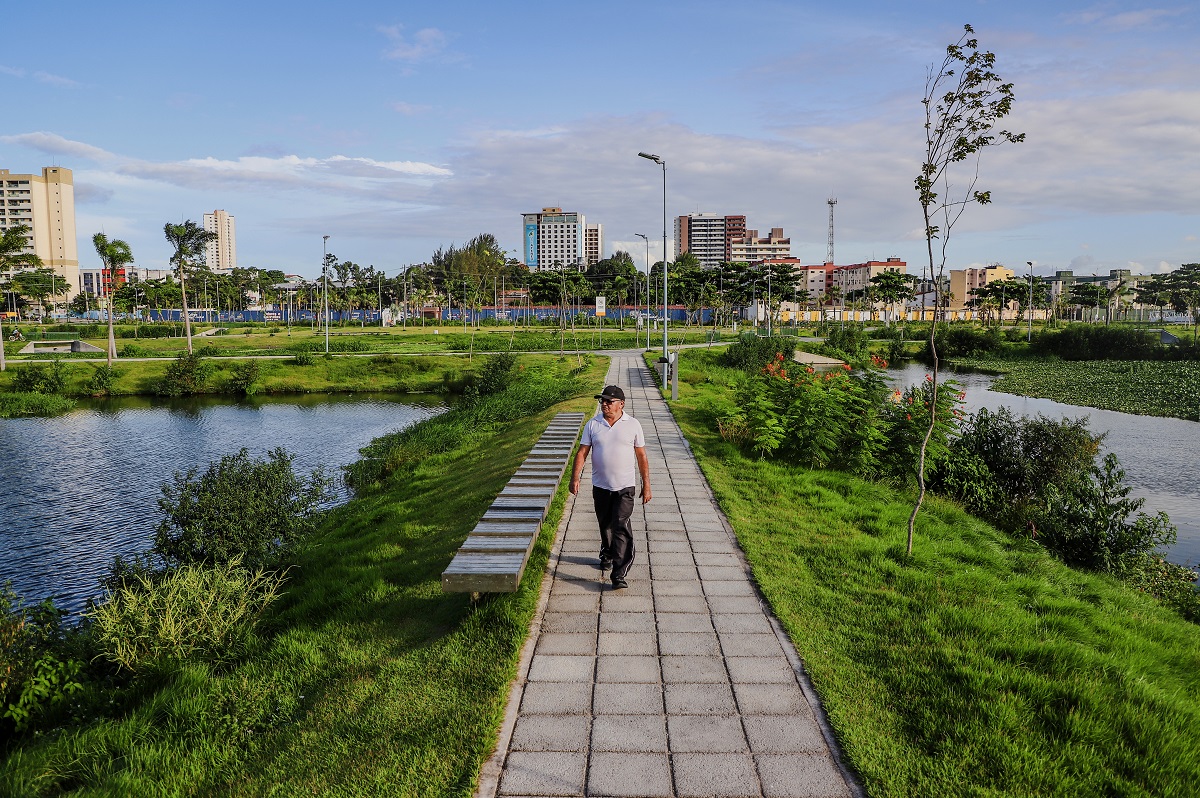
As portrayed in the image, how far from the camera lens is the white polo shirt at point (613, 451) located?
6137 millimetres

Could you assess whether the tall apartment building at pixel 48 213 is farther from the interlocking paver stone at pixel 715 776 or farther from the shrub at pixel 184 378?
the interlocking paver stone at pixel 715 776

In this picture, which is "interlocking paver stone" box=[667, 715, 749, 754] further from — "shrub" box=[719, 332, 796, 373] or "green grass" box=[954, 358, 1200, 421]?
"green grass" box=[954, 358, 1200, 421]

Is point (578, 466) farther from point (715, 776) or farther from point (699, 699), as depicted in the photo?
point (715, 776)

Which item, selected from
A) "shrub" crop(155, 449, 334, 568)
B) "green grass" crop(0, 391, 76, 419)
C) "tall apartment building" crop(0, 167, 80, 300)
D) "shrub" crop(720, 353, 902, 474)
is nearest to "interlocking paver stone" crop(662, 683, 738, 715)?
"shrub" crop(155, 449, 334, 568)

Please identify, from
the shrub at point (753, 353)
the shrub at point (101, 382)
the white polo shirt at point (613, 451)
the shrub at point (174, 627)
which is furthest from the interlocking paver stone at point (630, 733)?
the shrub at point (101, 382)

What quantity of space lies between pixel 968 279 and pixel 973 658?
6887 inches

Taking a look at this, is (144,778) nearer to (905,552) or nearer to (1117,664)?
(1117,664)

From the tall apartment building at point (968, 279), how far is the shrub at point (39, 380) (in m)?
141

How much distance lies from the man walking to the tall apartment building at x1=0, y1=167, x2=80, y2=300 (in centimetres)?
15715

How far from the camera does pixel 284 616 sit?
23.6 ft

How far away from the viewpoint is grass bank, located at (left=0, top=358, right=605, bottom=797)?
3.89m

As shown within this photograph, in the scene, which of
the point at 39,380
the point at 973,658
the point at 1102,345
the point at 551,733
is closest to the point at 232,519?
the point at 551,733

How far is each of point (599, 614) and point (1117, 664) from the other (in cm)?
363

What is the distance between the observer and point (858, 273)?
147 meters
